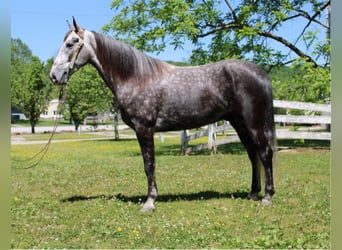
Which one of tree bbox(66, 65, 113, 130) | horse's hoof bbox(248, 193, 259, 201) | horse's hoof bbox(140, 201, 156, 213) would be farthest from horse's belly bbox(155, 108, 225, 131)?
tree bbox(66, 65, 113, 130)

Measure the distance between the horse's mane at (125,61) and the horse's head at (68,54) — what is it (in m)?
0.25

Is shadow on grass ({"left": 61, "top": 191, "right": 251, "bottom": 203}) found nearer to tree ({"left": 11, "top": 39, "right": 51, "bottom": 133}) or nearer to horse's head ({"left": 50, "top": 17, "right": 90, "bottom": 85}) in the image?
horse's head ({"left": 50, "top": 17, "right": 90, "bottom": 85})

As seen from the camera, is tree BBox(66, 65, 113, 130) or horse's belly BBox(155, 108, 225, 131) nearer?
horse's belly BBox(155, 108, 225, 131)

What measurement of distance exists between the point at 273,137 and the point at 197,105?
1201 mm

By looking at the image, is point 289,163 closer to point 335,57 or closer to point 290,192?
point 290,192

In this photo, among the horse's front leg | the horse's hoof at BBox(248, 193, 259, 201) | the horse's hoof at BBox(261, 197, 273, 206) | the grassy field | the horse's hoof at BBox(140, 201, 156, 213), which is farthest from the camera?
the horse's hoof at BBox(248, 193, 259, 201)

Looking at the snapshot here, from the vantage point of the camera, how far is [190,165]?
9.66m

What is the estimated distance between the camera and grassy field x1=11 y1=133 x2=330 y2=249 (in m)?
3.92

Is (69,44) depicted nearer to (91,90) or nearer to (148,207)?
(148,207)

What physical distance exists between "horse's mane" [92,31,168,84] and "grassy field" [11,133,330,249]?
6.03 feet

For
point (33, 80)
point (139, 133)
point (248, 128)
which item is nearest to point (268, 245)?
point (248, 128)

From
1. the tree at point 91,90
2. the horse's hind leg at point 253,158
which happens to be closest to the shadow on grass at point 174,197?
the horse's hind leg at point 253,158

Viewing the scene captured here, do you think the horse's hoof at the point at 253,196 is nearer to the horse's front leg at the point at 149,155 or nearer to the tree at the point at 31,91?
the horse's front leg at the point at 149,155

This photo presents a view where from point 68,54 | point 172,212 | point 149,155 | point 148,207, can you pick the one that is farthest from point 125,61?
point 172,212
